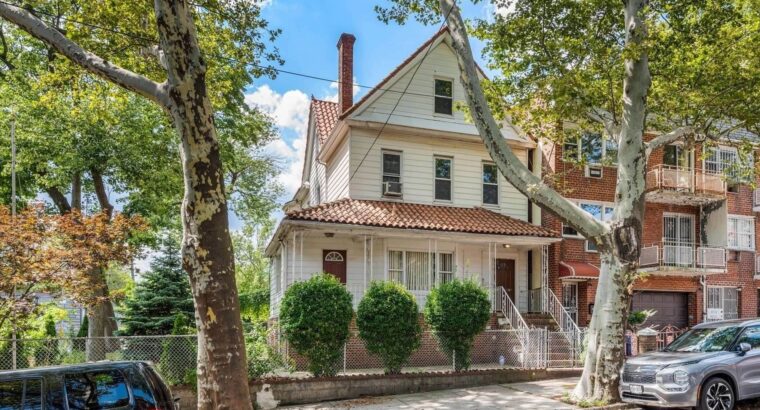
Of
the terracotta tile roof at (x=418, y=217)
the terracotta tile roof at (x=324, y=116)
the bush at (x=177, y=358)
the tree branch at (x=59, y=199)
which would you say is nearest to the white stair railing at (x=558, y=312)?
the terracotta tile roof at (x=418, y=217)

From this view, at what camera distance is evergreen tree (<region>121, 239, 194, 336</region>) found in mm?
18844

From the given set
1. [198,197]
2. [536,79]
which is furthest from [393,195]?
[198,197]

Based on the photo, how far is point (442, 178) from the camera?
19.2 m

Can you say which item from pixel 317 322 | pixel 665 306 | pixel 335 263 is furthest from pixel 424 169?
pixel 665 306

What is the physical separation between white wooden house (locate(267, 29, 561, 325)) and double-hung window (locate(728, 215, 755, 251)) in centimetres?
986

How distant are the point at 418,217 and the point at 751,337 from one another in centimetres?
938

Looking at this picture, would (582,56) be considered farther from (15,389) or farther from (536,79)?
(15,389)

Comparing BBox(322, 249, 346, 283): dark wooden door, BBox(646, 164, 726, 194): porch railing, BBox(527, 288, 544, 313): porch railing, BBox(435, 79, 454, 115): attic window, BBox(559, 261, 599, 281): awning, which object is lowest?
BBox(527, 288, 544, 313): porch railing

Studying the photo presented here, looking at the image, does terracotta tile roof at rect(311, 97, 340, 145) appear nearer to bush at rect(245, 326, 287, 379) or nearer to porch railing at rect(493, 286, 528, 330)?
porch railing at rect(493, 286, 528, 330)

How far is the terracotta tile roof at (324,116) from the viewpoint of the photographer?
2198 cm

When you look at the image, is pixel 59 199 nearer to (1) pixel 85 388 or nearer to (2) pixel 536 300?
(1) pixel 85 388

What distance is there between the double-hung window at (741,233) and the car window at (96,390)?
24774 millimetres

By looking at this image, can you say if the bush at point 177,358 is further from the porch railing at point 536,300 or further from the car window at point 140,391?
the porch railing at point 536,300

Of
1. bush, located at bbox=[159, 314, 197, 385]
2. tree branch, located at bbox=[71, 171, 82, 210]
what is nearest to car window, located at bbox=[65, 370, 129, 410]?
bush, located at bbox=[159, 314, 197, 385]
